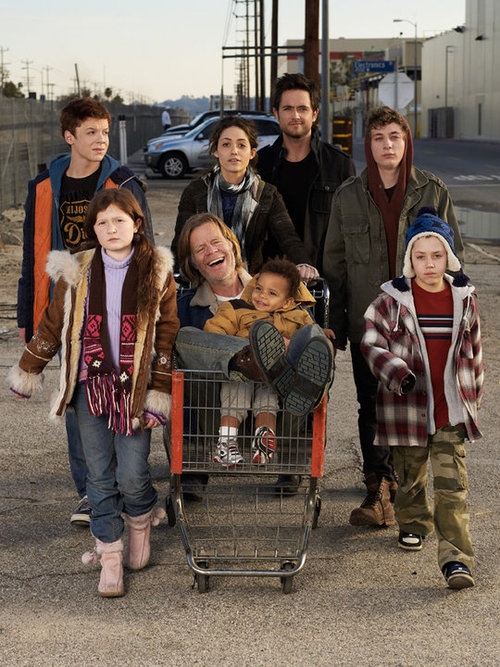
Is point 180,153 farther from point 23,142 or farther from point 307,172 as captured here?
point 307,172

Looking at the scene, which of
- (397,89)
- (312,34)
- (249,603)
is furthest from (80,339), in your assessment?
(397,89)

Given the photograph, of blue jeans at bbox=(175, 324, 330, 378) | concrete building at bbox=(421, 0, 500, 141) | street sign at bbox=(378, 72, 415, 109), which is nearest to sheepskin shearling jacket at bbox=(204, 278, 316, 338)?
blue jeans at bbox=(175, 324, 330, 378)

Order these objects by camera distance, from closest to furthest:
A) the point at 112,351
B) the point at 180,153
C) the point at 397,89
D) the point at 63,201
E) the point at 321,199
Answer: the point at 112,351 < the point at 63,201 < the point at 321,199 < the point at 180,153 < the point at 397,89

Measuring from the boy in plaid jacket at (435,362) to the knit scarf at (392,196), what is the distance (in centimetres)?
48

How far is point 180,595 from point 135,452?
2.09 ft

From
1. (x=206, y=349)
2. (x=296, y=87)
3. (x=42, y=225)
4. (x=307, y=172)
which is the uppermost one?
(x=296, y=87)

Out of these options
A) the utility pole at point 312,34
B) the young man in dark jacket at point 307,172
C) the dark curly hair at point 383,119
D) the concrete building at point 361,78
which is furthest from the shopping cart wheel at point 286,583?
the concrete building at point 361,78

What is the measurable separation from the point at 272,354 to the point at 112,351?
2.38 ft

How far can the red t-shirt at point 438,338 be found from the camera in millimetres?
4957

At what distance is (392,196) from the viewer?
18.2 ft

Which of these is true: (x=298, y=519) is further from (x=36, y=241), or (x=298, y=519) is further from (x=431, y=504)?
(x=36, y=241)

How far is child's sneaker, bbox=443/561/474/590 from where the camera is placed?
473 cm

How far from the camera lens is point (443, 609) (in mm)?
4570

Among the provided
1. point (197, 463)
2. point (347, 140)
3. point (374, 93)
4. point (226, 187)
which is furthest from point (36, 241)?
point (374, 93)
